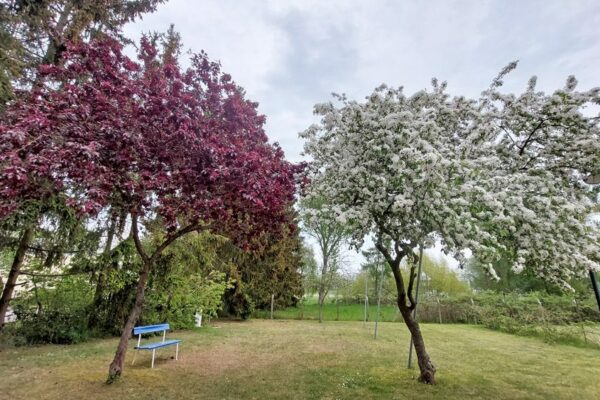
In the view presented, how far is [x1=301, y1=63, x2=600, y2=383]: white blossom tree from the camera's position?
14.4 feet

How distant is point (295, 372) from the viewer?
6.64 meters

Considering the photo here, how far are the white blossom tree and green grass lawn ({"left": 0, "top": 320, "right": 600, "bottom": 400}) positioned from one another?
1.27m

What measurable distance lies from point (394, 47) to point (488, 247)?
6.56m

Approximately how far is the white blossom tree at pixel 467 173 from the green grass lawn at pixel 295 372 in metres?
1.27

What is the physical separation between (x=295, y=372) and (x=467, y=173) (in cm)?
506

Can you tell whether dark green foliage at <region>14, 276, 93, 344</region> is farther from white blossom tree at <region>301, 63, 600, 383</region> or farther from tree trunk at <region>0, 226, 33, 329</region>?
white blossom tree at <region>301, 63, 600, 383</region>

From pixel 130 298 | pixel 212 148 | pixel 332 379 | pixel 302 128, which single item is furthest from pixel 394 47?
pixel 130 298

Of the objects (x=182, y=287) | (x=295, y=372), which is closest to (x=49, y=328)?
(x=182, y=287)

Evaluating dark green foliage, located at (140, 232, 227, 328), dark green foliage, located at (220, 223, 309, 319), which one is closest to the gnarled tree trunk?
dark green foliage, located at (140, 232, 227, 328)

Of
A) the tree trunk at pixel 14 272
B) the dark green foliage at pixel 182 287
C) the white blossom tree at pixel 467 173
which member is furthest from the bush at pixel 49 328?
the white blossom tree at pixel 467 173

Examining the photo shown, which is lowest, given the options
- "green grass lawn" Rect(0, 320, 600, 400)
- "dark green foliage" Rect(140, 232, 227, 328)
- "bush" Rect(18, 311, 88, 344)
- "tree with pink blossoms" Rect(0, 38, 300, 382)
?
"green grass lawn" Rect(0, 320, 600, 400)

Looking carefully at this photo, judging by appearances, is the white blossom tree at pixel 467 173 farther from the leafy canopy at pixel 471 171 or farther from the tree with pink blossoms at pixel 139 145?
the tree with pink blossoms at pixel 139 145

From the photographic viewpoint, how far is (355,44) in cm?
898

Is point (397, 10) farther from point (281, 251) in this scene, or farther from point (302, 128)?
point (281, 251)
